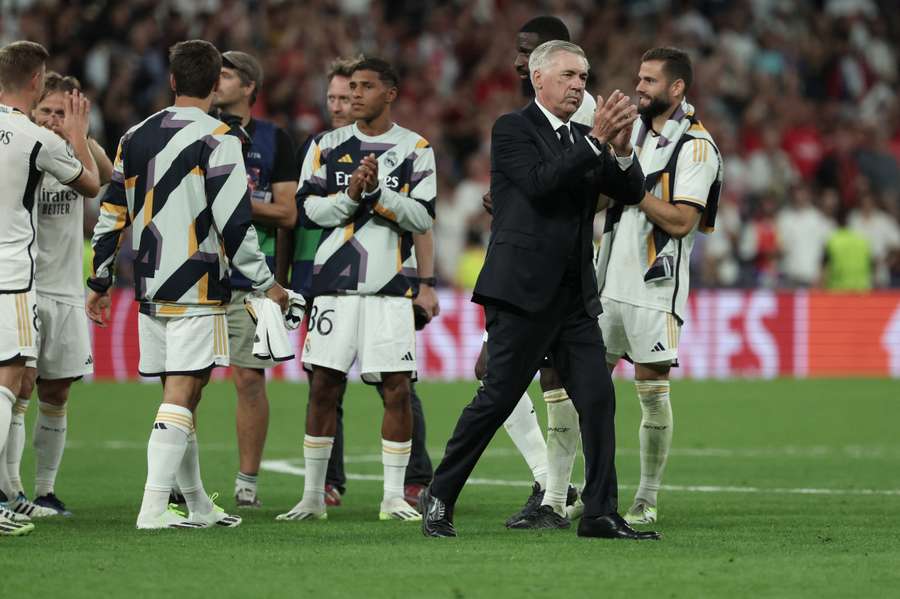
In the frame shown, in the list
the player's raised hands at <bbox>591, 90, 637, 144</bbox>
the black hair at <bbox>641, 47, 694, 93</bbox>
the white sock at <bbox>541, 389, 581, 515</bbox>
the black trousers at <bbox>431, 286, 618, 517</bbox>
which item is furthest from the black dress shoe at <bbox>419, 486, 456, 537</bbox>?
the black hair at <bbox>641, 47, 694, 93</bbox>

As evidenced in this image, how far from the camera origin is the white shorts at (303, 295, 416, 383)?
861cm

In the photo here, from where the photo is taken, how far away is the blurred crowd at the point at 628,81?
2119 cm

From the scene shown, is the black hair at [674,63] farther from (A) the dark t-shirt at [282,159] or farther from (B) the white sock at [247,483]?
(B) the white sock at [247,483]

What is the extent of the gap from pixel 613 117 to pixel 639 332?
70.3 inches

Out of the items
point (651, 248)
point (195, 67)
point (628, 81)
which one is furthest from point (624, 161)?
point (628, 81)

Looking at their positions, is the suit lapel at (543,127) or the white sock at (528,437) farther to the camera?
the white sock at (528,437)

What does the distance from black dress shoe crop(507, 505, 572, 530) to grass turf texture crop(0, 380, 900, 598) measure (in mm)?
162

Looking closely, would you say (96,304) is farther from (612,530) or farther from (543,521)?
(612,530)

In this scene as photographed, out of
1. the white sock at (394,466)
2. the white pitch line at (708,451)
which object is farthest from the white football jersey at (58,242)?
the white pitch line at (708,451)

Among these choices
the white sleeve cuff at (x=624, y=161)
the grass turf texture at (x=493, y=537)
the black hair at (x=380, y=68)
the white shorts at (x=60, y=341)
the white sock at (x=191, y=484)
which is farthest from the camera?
the black hair at (x=380, y=68)

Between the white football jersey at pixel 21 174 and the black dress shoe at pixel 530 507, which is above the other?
the white football jersey at pixel 21 174

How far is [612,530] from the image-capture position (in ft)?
23.9

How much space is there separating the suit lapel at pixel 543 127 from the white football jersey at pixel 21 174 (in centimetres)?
228

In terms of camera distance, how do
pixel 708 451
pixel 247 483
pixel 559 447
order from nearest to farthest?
pixel 559 447 < pixel 247 483 < pixel 708 451
